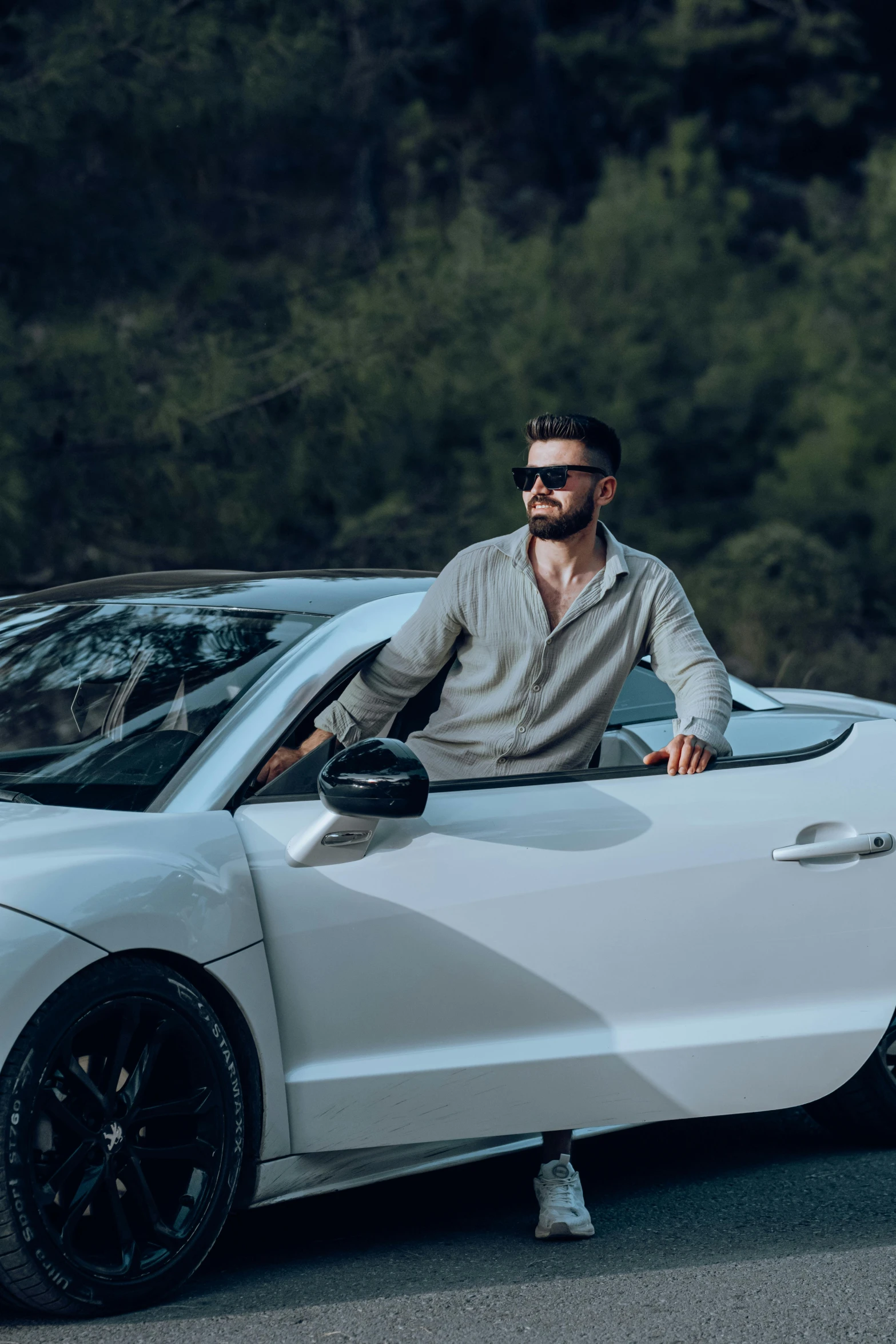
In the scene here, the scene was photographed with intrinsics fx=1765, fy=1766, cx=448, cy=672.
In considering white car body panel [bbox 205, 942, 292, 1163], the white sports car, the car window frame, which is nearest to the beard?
the white sports car

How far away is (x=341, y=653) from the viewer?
4.01m

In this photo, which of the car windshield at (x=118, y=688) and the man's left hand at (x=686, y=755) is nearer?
the car windshield at (x=118, y=688)

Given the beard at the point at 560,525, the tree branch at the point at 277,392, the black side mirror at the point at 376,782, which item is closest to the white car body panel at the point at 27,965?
Result: the black side mirror at the point at 376,782

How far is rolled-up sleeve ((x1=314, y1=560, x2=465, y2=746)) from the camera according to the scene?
4.01m

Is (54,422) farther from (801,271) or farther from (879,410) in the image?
(801,271)

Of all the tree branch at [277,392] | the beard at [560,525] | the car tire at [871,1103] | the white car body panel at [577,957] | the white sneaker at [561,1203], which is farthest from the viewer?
the tree branch at [277,392]

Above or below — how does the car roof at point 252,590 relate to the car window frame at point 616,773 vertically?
above

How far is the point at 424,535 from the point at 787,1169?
979cm

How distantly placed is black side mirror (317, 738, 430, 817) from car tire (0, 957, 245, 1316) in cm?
47

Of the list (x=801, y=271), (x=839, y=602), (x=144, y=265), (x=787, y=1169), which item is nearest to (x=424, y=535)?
(x=144, y=265)

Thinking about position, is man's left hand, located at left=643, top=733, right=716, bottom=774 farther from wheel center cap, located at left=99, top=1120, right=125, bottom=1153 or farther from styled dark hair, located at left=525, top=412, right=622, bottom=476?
wheel center cap, located at left=99, top=1120, right=125, bottom=1153

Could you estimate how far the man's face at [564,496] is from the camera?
432 centimetres

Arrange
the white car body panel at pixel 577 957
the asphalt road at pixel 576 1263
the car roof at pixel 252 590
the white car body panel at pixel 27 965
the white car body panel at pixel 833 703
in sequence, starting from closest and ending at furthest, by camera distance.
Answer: the white car body panel at pixel 27 965, the asphalt road at pixel 576 1263, the white car body panel at pixel 577 957, the car roof at pixel 252 590, the white car body panel at pixel 833 703

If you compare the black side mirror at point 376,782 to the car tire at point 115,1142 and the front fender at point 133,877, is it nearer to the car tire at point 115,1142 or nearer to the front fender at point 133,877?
the front fender at point 133,877
